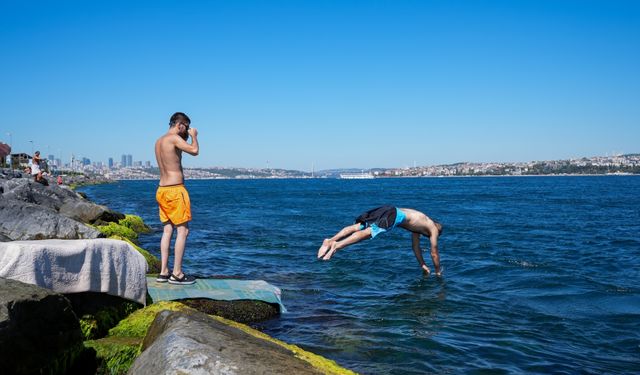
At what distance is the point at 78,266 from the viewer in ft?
16.9

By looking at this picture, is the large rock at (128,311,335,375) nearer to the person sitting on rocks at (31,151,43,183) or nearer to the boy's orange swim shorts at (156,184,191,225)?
the boy's orange swim shorts at (156,184,191,225)

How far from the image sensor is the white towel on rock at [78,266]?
469cm

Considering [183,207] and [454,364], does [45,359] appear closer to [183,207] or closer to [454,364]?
[183,207]

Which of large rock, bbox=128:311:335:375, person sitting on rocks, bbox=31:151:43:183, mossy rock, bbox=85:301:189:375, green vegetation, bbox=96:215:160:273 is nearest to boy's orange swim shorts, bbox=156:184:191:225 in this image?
green vegetation, bbox=96:215:160:273

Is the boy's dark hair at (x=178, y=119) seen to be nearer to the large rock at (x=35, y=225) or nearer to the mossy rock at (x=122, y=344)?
the large rock at (x=35, y=225)

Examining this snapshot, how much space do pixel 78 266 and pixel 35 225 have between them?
148 inches

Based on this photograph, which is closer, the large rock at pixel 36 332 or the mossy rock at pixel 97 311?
the large rock at pixel 36 332

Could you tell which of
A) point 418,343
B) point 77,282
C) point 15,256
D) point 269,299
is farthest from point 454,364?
point 15,256

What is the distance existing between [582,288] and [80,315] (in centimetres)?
947

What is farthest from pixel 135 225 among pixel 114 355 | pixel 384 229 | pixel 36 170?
pixel 114 355

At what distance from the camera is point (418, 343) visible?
7.00 metres

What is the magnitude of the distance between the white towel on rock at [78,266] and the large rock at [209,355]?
60.4 inches

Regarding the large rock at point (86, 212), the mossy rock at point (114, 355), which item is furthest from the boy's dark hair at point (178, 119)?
the large rock at point (86, 212)

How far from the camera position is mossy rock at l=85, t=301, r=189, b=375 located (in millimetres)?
4707
